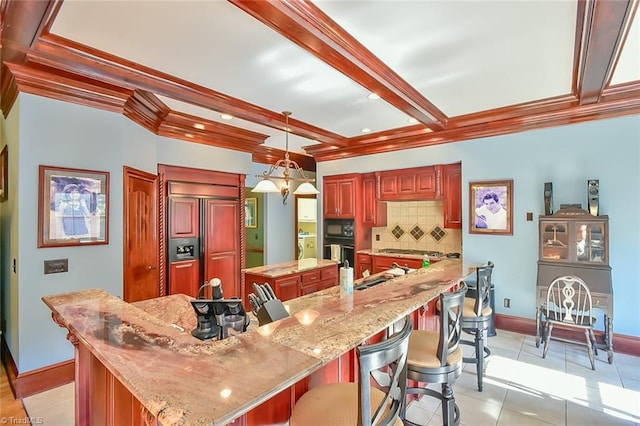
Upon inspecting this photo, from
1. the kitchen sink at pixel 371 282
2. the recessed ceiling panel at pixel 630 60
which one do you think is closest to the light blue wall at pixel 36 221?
the kitchen sink at pixel 371 282

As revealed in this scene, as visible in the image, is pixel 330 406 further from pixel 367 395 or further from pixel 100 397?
pixel 100 397

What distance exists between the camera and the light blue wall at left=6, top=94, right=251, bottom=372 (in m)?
2.54

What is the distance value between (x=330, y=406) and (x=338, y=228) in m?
4.37

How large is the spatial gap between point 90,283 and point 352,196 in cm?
386

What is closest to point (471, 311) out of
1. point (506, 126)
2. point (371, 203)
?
point (506, 126)

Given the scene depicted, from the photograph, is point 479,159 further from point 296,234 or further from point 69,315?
point 69,315

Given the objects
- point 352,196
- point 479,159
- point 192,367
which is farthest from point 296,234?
point 192,367

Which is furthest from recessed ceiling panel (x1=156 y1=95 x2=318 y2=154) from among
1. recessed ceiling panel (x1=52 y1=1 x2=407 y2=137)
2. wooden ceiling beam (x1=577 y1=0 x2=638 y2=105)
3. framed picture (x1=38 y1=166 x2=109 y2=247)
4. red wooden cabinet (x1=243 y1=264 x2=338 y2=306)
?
wooden ceiling beam (x1=577 y1=0 x2=638 y2=105)

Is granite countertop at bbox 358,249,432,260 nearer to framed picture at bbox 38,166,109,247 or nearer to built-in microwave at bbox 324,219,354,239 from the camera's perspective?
built-in microwave at bbox 324,219,354,239

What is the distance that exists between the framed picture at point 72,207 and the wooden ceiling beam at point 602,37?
3.90 metres

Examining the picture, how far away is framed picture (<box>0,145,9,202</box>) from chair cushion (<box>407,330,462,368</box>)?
3769mm

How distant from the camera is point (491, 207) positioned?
4102 millimetres

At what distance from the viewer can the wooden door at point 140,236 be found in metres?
3.23

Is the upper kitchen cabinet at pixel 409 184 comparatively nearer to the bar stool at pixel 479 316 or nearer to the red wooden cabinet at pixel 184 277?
the bar stool at pixel 479 316
